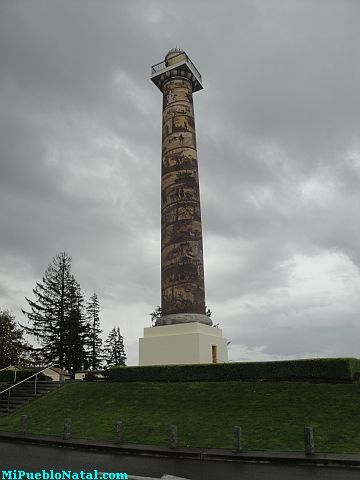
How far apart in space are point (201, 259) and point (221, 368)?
7.08 m

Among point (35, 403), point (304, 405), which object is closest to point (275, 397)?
point (304, 405)

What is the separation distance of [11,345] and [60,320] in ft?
18.3

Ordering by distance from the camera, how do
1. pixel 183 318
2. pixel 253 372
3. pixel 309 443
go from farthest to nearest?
1. pixel 183 318
2. pixel 253 372
3. pixel 309 443

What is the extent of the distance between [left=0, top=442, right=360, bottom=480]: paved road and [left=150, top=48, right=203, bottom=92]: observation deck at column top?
23.8 metres

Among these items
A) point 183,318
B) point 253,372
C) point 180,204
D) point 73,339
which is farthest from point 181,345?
point 73,339

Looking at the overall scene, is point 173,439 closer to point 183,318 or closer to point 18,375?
point 183,318

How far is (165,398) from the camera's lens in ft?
59.0

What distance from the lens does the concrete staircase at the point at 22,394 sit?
20127 mm

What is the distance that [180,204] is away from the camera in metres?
25.6

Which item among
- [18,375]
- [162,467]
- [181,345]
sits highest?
[181,345]

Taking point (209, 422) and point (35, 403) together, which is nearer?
point (209, 422)

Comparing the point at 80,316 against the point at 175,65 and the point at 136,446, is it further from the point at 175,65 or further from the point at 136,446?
the point at 136,446

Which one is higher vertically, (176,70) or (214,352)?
(176,70)

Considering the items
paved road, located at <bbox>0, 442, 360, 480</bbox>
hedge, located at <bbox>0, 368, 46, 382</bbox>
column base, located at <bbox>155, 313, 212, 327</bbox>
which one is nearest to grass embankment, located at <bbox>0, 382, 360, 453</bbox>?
paved road, located at <bbox>0, 442, 360, 480</bbox>
